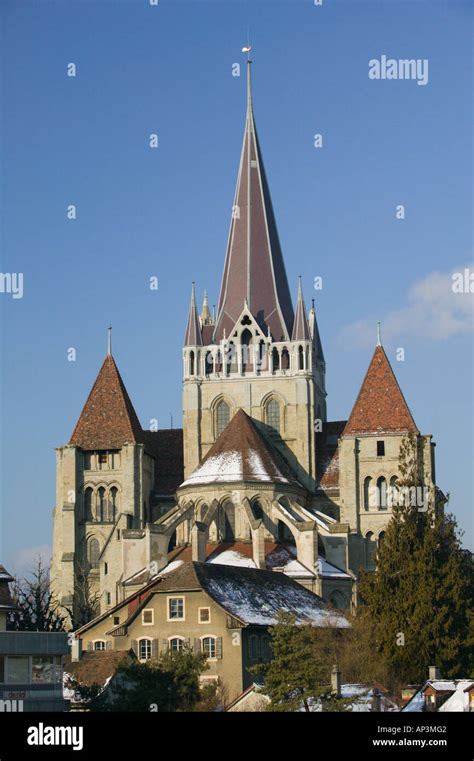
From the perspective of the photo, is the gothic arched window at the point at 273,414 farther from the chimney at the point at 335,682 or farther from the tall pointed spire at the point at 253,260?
the chimney at the point at 335,682

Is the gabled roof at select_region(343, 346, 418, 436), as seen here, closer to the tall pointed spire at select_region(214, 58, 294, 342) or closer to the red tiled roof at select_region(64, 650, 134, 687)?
the tall pointed spire at select_region(214, 58, 294, 342)

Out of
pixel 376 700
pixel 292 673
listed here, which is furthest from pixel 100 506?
pixel 376 700

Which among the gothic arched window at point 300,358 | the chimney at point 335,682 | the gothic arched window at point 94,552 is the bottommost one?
the chimney at point 335,682

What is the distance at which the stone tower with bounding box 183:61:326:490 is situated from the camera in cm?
10344

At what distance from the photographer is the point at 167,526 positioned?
91.6m

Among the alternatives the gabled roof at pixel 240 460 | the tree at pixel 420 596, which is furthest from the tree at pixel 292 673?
the gabled roof at pixel 240 460

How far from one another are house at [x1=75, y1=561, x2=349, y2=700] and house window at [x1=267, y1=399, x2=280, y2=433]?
27.6m

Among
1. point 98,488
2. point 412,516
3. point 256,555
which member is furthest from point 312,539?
point 98,488

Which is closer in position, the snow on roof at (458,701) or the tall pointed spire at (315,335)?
the snow on roof at (458,701)

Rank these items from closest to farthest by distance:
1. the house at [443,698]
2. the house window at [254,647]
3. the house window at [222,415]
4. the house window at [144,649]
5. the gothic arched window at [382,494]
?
1. the house at [443,698]
2. the house window at [254,647]
3. the house window at [144,649]
4. the gothic arched window at [382,494]
5. the house window at [222,415]

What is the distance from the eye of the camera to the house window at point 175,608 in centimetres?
7119

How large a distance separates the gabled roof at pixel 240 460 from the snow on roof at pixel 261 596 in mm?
10437

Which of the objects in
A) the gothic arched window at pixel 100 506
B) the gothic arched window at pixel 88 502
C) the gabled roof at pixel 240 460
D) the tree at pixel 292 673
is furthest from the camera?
the gothic arched window at pixel 88 502

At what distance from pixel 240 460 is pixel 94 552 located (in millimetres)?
11632
